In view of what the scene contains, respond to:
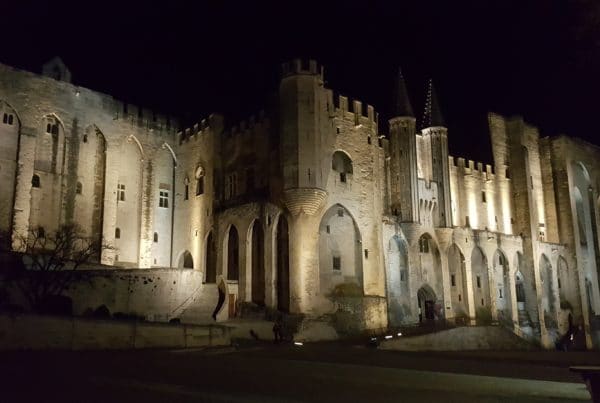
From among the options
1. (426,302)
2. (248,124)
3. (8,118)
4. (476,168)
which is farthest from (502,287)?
(8,118)

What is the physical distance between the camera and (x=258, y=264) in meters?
33.8

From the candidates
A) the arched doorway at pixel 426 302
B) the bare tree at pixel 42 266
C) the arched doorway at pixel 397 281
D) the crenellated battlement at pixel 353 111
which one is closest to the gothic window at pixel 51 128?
the bare tree at pixel 42 266

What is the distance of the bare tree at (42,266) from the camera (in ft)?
79.6

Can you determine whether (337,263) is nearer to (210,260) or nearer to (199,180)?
(210,260)

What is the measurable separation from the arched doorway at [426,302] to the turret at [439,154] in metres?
5.32

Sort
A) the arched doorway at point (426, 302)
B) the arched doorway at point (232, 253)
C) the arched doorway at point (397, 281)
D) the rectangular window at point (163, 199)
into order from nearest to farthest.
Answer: the arched doorway at point (232, 253)
the arched doorway at point (397, 281)
the rectangular window at point (163, 199)
the arched doorway at point (426, 302)

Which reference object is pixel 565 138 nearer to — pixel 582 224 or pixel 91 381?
pixel 582 224

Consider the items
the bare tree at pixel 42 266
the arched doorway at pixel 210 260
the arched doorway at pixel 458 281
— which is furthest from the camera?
the arched doorway at pixel 458 281

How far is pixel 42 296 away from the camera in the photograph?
24.0m

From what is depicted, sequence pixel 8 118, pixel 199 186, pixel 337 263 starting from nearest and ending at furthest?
pixel 8 118, pixel 337 263, pixel 199 186

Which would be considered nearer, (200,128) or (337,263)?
(337,263)

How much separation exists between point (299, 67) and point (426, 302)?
68.6 ft

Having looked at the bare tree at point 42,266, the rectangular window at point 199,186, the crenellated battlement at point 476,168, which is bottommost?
the bare tree at point 42,266

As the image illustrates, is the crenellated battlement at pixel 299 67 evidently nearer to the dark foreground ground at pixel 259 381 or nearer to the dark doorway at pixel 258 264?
the dark doorway at pixel 258 264
